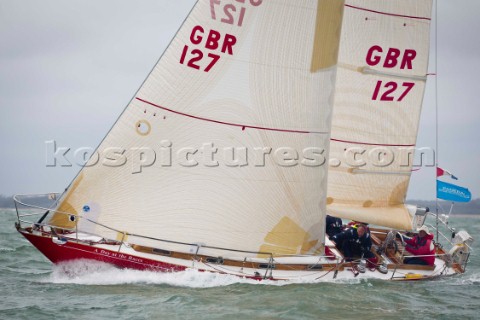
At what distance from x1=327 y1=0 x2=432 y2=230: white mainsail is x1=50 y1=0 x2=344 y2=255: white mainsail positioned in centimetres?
298

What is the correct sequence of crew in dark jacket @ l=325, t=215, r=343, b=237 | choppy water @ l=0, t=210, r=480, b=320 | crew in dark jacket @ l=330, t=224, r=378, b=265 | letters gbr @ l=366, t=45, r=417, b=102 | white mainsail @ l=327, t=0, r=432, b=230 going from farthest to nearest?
crew in dark jacket @ l=325, t=215, r=343, b=237 < letters gbr @ l=366, t=45, r=417, b=102 < white mainsail @ l=327, t=0, r=432, b=230 < crew in dark jacket @ l=330, t=224, r=378, b=265 < choppy water @ l=0, t=210, r=480, b=320

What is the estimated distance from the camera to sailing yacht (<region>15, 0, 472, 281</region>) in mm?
13609

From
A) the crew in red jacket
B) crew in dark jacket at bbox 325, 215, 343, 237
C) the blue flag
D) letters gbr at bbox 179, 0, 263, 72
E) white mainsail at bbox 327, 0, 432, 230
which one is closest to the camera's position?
letters gbr at bbox 179, 0, 263, 72

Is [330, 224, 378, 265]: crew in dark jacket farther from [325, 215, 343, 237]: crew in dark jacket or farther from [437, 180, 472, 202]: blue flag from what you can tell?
[437, 180, 472, 202]: blue flag

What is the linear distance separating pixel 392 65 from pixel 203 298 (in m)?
8.43

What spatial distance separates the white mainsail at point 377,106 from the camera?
56.5 feet

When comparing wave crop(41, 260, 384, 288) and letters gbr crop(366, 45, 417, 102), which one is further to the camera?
letters gbr crop(366, 45, 417, 102)

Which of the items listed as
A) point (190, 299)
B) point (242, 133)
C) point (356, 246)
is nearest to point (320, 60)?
point (242, 133)

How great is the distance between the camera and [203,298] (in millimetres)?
12828

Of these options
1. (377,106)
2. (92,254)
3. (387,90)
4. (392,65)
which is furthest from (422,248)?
(92,254)

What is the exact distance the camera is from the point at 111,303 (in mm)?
12320

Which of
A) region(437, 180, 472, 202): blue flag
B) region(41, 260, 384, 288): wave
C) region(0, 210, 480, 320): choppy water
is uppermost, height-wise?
region(437, 180, 472, 202): blue flag

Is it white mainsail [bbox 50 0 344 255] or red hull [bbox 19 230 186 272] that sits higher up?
white mainsail [bbox 50 0 344 255]

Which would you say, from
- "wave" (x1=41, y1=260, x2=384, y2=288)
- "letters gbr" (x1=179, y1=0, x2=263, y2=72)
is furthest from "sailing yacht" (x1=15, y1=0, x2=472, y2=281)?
"wave" (x1=41, y1=260, x2=384, y2=288)
